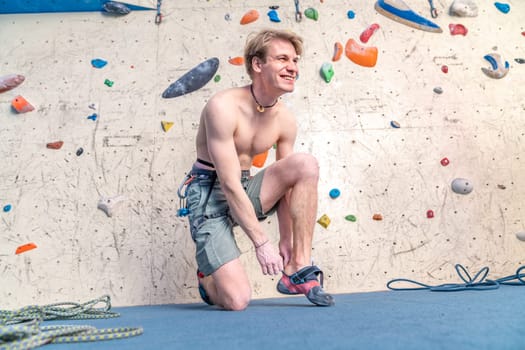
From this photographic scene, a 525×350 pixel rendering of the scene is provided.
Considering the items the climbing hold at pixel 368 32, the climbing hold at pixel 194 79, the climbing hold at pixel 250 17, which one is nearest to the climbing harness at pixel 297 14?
the climbing hold at pixel 250 17

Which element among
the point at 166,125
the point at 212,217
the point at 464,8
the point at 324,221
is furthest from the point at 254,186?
the point at 464,8

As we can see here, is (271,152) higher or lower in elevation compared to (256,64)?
lower

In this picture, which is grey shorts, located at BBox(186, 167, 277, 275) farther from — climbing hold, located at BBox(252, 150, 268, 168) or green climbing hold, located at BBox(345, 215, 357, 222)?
green climbing hold, located at BBox(345, 215, 357, 222)

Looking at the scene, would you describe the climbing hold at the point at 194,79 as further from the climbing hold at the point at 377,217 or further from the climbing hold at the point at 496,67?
the climbing hold at the point at 496,67

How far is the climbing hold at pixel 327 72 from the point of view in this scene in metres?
2.38

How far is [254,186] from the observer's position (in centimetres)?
175

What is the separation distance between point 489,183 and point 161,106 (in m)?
1.64

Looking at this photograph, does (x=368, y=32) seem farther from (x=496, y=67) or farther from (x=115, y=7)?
(x=115, y=7)

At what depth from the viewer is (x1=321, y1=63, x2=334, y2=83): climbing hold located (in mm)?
2381

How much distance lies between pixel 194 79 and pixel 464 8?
1.44m

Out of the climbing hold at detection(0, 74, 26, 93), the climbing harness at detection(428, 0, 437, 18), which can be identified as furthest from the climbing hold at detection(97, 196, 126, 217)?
the climbing harness at detection(428, 0, 437, 18)

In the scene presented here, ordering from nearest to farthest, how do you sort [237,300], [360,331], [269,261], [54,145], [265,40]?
[360,331] → [269,261] → [237,300] → [265,40] → [54,145]

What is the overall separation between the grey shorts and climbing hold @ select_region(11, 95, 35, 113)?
1.05 metres

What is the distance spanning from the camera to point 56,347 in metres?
0.82
